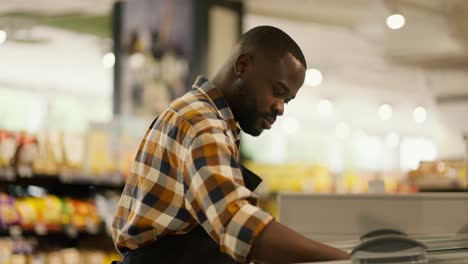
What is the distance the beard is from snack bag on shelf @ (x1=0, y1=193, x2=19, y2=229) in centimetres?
455

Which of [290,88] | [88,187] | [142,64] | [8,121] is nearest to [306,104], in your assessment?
[8,121]

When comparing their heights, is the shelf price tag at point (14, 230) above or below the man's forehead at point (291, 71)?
below

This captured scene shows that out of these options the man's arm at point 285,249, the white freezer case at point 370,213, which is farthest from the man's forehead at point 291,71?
the white freezer case at point 370,213

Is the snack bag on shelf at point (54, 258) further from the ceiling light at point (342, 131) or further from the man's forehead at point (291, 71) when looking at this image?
the ceiling light at point (342, 131)

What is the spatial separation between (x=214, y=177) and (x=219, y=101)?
1.05 feet

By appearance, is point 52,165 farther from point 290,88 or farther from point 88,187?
point 290,88

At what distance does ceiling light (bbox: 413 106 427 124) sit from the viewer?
13.8m

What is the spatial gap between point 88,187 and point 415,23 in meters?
4.21

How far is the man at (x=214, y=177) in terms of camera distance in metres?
1.39

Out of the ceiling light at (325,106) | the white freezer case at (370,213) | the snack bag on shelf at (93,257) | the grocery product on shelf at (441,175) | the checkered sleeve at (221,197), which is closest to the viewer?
the checkered sleeve at (221,197)

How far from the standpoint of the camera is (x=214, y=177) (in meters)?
1.40

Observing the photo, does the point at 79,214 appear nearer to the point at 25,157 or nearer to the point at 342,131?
the point at 25,157

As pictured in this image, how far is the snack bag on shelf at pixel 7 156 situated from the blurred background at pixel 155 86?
11 millimetres

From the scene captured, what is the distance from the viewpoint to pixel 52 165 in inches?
227
